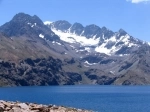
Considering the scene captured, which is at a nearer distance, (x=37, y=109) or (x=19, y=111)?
(x=19, y=111)

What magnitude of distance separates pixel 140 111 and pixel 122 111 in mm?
5740

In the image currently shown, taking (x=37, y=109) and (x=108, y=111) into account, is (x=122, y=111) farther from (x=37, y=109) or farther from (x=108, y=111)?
(x=37, y=109)

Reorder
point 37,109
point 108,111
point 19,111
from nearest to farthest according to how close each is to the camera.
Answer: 1. point 19,111
2. point 37,109
3. point 108,111

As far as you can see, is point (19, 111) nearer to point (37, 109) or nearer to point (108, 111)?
point (37, 109)

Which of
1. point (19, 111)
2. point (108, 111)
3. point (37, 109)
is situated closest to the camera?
point (19, 111)

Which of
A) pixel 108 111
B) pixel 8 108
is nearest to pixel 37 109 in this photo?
pixel 8 108

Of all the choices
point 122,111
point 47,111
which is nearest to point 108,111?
point 122,111

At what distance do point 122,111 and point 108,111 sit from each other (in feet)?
19.9

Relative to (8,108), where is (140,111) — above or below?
below

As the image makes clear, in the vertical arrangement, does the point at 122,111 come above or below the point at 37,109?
below

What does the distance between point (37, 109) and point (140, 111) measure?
77.1 metres

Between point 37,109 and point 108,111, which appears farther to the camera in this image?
point 108,111

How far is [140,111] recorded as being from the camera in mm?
111750

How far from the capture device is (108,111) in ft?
355
